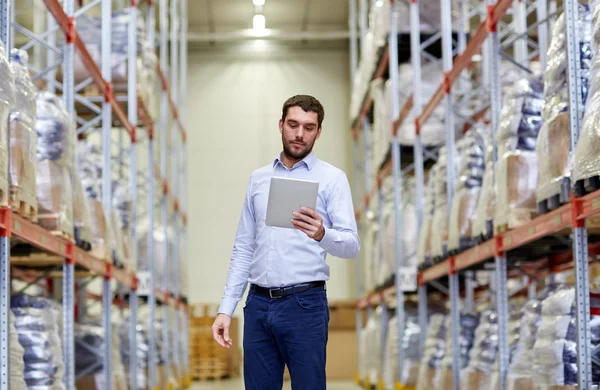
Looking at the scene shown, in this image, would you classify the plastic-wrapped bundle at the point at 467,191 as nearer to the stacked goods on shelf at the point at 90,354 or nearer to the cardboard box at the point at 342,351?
the stacked goods on shelf at the point at 90,354

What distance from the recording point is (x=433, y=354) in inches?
421

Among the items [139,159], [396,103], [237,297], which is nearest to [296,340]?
[237,297]

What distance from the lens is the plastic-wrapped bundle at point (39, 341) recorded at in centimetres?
724

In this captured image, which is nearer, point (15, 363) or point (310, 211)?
point (310, 211)

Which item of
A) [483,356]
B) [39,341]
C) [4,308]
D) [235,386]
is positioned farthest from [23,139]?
[235,386]

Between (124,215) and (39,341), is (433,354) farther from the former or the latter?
(39,341)

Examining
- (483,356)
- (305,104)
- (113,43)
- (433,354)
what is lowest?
(433,354)

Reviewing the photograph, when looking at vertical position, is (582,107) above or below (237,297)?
above

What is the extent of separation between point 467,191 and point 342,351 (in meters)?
11.5

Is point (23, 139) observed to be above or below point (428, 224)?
above

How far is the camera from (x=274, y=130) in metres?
24.1

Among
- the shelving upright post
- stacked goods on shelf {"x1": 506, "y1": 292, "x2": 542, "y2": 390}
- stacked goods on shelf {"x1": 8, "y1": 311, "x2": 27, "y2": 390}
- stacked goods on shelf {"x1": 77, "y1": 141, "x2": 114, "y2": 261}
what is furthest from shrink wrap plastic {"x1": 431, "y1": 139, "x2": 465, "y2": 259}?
the shelving upright post

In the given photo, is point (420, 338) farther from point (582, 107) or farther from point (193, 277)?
point (193, 277)

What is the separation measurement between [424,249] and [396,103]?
7.63ft
